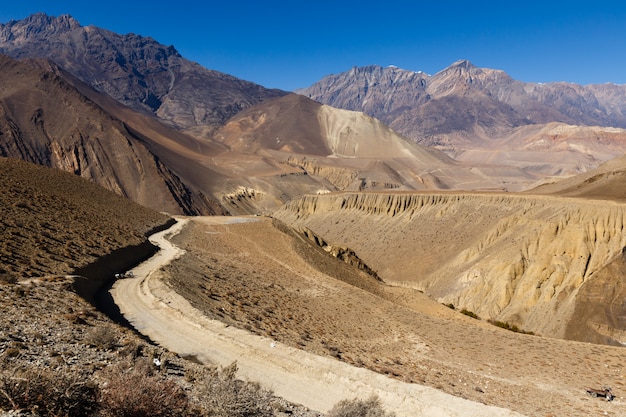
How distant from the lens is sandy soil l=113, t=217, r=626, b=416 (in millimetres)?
12320

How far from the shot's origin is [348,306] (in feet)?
84.1

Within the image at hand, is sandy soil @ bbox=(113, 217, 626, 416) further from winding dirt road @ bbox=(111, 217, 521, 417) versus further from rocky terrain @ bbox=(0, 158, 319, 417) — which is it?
rocky terrain @ bbox=(0, 158, 319, 417)

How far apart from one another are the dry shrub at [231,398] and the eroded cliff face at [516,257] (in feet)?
86.0

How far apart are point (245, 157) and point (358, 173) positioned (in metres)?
36.1

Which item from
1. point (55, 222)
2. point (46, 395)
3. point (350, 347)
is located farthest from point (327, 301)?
point (46, 395)

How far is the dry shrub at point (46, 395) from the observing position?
684 centimetres

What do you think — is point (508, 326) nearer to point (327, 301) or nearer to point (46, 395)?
point (327, 301)

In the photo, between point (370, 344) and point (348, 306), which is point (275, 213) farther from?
point (370, 344)

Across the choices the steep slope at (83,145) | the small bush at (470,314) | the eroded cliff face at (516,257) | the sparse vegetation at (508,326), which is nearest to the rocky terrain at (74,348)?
the small bush at (470,314)

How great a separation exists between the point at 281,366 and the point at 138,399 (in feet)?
20.5

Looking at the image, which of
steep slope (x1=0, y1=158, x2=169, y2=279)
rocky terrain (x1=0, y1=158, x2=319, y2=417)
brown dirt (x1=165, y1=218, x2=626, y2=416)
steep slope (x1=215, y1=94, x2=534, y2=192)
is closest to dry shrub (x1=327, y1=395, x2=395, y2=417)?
rocky terrain (x1=0, y1=158, x2=319, y2=417)

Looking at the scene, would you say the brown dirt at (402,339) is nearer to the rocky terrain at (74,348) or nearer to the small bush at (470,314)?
the small bush at (470,314)

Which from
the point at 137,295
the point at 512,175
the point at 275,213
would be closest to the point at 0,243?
the point at 137,295

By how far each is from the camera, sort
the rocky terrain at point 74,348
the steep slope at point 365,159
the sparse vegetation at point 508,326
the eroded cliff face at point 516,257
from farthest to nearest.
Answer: the steep slope at point 365,159 < the sparse vegetation at point 508,326 < the eroded cliff face at point 516,257 < the rocky terrain at point 74,348
